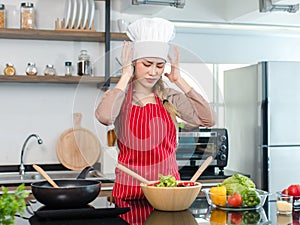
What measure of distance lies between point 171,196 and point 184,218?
0.37 feet

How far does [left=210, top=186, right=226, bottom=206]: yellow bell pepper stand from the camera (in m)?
1.99

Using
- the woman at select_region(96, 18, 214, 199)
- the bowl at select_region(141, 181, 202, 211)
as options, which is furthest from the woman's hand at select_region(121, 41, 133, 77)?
the bowl at select_region(141, 181, 202, 211)

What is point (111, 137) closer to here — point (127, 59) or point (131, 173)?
point (131, 173)

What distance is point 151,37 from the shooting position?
2.20m

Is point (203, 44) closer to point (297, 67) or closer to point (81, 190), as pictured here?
point (297, 67)

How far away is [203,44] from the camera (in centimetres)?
468

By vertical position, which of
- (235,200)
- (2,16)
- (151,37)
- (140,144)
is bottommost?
(235,200)

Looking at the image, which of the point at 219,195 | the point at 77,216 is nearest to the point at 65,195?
the point at 77,216

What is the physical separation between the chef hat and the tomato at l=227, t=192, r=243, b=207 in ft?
2.05

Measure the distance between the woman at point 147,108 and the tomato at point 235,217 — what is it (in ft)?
1.48

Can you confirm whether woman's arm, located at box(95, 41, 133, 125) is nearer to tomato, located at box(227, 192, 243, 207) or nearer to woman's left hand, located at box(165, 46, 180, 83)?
woman's left hand, located at box(165, 46, 180, 83)

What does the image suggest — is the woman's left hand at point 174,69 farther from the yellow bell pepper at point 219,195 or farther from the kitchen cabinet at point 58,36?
the kitchen cabinet at point 58,36

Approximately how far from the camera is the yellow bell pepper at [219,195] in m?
1.99

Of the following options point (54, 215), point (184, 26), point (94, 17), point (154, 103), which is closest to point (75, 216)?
point (54, 215)
